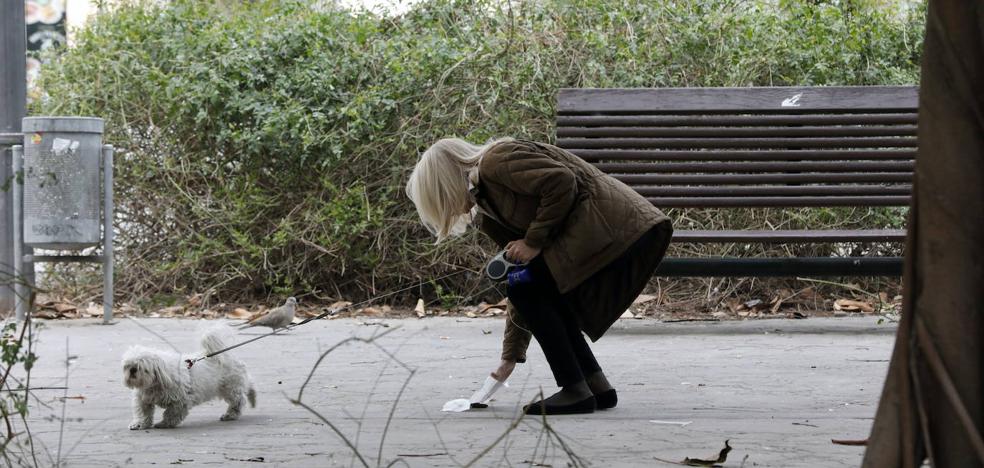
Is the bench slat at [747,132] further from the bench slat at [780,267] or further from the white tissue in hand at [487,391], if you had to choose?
the white tissue in hand at [487,391]

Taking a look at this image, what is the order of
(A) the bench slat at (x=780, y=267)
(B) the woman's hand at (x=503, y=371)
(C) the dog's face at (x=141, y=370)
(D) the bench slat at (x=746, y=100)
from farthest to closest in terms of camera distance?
(D) the bench slat at (x=746, y=100)
(A) the bench slat at (x=780, y=267)
(B) the woman's hand at (x=503, y=371)
(C) the dog's face at (x=141, y=370)

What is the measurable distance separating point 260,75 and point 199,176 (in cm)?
98

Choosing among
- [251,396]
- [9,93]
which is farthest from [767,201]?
[9,93]

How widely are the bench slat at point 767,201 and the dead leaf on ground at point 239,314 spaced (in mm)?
3003

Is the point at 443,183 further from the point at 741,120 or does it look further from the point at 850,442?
the point at 741,120

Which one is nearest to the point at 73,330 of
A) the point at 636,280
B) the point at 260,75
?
the point at 260,75

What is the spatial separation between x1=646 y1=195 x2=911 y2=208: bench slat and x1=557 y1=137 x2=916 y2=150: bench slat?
0.33 metres

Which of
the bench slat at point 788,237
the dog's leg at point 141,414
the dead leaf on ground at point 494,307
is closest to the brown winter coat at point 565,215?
the dog's leg at point 141,414

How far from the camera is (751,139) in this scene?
7449mm

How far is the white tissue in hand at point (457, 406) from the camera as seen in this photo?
4.89 meters

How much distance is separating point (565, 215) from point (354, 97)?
13.7 ft

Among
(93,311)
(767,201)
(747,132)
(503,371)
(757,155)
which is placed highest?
(747,132)

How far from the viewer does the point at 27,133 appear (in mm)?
8141

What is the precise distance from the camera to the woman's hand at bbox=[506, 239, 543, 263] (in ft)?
15.7
